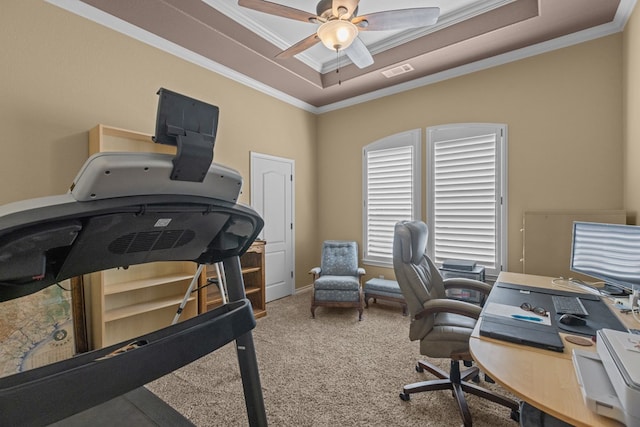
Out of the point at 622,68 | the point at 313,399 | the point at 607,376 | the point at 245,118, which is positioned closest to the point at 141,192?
the point at 607,376

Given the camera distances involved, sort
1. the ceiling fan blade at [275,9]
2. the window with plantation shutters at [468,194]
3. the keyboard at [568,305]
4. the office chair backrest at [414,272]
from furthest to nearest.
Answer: the window with plantation shutters at [468,194] < the ceiling fan blade at [275,9] < the office chair backrest at [414,272] < the keyboard at [568,305]

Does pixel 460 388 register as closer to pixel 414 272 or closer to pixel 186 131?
pixel 414 272

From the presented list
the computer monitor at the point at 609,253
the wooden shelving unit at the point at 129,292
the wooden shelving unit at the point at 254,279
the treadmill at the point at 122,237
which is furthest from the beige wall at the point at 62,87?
the computer monitor at the point at 609,253

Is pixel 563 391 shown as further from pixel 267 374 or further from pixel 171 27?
pixel 171 27

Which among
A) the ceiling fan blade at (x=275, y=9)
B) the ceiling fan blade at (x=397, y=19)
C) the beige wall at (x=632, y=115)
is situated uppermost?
the ceiling fan blade at (x=397, y=19)

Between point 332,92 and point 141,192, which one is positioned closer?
point 141,192

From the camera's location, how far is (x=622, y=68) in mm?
2840

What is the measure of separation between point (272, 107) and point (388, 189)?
2.19 m

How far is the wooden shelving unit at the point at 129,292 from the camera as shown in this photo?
8.51ft

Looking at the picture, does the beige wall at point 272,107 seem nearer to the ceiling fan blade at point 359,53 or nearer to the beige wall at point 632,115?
the beige wall at point 632,115

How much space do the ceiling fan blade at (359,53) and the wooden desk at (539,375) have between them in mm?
2633

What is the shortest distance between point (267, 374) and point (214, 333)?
197cm

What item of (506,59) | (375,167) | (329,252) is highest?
(506,59)

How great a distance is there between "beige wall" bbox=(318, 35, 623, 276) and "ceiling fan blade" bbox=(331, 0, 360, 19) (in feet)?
7.16
